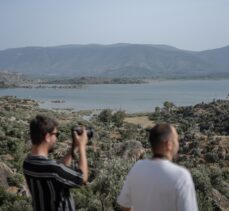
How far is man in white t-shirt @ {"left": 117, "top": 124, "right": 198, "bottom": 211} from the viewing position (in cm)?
364

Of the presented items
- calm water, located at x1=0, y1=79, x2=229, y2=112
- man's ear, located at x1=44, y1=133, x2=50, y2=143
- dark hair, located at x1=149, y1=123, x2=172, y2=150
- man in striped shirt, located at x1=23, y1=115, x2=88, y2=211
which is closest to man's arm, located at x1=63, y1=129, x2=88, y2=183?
man in striped shirt, located at x1=23, y1=115, x2=88, y2=211

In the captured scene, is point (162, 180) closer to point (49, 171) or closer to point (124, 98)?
point (49, 171)

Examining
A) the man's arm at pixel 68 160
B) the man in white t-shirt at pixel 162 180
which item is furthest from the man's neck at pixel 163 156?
the man's arm at pixel 68 160

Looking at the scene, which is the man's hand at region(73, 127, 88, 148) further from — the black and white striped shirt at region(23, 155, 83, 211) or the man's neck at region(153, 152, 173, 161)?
the man's neck at region(153, 152, 173, 161)

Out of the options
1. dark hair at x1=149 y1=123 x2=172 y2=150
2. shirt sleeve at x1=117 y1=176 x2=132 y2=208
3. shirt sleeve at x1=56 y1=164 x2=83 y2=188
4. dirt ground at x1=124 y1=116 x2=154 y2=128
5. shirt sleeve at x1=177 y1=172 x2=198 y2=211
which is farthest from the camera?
dirt ground at x1=124 y1=116 x2=154 y2=128

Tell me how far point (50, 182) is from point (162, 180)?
984mm

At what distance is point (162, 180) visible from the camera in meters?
3.71

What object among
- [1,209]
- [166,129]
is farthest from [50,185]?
[1,209]

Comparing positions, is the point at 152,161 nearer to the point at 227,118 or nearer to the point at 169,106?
the point at 227,118

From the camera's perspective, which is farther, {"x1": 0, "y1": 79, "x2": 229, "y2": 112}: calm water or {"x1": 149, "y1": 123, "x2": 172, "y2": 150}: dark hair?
{"x1": 0, "y1": 79, "x2": 229, "y2": 112}: calm water

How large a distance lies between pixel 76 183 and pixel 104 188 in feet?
30.0

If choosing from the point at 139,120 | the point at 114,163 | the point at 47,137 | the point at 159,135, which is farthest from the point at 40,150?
the point at 139,120

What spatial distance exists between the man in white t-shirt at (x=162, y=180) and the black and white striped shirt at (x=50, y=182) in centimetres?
54

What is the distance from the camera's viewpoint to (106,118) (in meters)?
62.3
